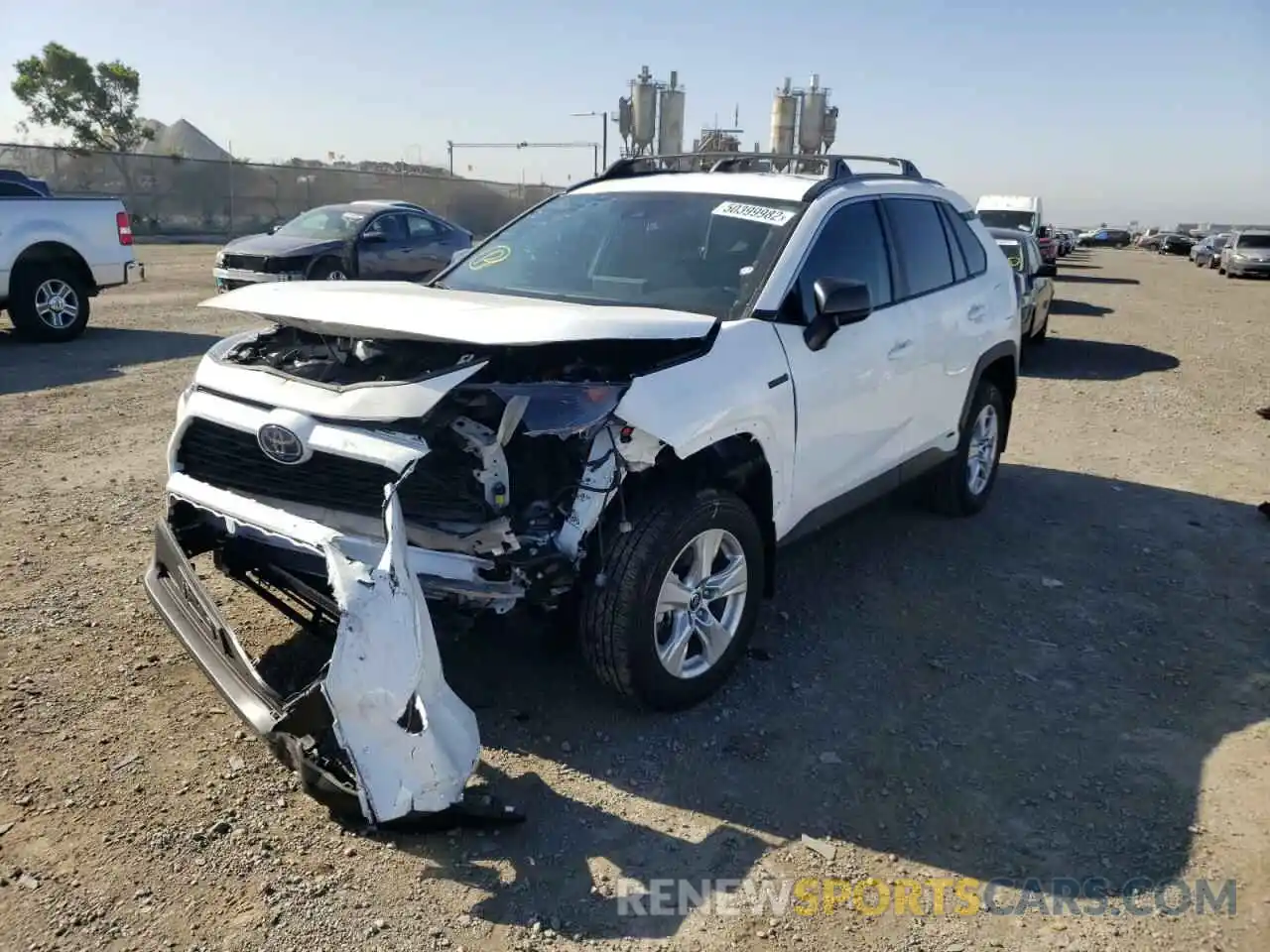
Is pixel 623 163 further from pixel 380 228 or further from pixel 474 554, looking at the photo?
pixel 380 228

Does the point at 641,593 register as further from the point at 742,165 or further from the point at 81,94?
the point at 81,94

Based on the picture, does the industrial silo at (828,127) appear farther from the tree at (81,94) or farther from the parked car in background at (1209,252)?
the tree at (81,94)

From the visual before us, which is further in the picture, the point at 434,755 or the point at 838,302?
the point at 838,302

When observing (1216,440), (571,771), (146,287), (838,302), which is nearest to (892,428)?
(838,302)

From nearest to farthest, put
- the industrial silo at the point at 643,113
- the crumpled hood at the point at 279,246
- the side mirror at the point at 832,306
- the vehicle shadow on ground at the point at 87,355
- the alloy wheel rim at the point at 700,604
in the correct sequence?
1. the alloy wheel rim at the point at 700,604
2. the side mirror at the point at 832,306
3. the vehicle shadow on ground at the point at 87,355
4. the crumpled hood at the point at 279,246
5. the industrial silo at the point at 643,113

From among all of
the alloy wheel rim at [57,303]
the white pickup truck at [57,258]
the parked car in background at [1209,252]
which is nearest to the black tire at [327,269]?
the white pickup truck at [57,258]

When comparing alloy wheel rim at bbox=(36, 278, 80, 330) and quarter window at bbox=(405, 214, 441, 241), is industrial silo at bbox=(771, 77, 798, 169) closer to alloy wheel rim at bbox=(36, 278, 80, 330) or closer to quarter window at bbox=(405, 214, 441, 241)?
quarter window at bbox=(405, 214, 441, 241)

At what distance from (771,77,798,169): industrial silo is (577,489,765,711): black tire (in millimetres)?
36944

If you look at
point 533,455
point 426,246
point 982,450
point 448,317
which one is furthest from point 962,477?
point 426,246

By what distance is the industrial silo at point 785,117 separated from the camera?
38.0 metres

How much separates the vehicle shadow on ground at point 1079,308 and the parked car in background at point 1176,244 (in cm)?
4240

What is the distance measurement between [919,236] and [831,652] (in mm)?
2318

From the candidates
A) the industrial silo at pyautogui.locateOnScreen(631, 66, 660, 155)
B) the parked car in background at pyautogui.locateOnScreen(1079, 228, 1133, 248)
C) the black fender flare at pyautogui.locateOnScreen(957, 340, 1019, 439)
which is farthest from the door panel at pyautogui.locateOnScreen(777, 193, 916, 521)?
the parked car in background at pyautogui.locateOnScreen(1079, 228, 1133, 248)

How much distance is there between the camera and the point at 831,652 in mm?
4328
